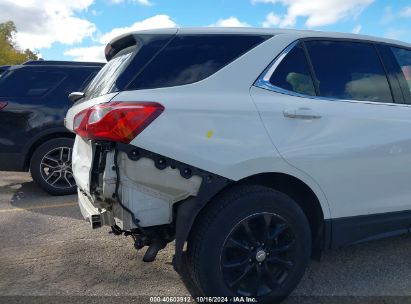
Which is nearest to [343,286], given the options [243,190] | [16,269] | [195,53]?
[243,190]

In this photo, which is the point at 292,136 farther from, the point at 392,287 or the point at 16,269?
the point at 16,269

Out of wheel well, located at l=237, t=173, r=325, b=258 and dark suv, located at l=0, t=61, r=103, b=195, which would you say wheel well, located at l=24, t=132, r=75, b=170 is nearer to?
dark suv, located at l=0, t=61, r=103, b=195

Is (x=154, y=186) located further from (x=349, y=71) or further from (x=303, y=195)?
(x=349, y=71)

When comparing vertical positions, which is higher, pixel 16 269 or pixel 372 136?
pixel 372 136

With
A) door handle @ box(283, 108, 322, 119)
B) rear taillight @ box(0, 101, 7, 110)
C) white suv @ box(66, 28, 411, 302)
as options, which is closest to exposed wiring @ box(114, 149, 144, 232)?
white suv @ box(66, 28, 411, 302)

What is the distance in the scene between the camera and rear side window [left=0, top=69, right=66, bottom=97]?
577cm

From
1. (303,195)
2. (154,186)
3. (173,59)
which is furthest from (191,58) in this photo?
(303,195)

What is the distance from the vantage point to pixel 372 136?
2.95m

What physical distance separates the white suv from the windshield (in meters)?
0.02

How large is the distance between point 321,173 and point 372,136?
1.69 feet

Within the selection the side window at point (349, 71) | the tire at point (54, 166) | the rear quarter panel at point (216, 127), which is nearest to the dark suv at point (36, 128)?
the tire at point (54, 166)

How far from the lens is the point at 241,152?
2.52 meters

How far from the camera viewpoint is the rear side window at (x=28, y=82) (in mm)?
5773

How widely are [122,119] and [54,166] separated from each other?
12.4ft
